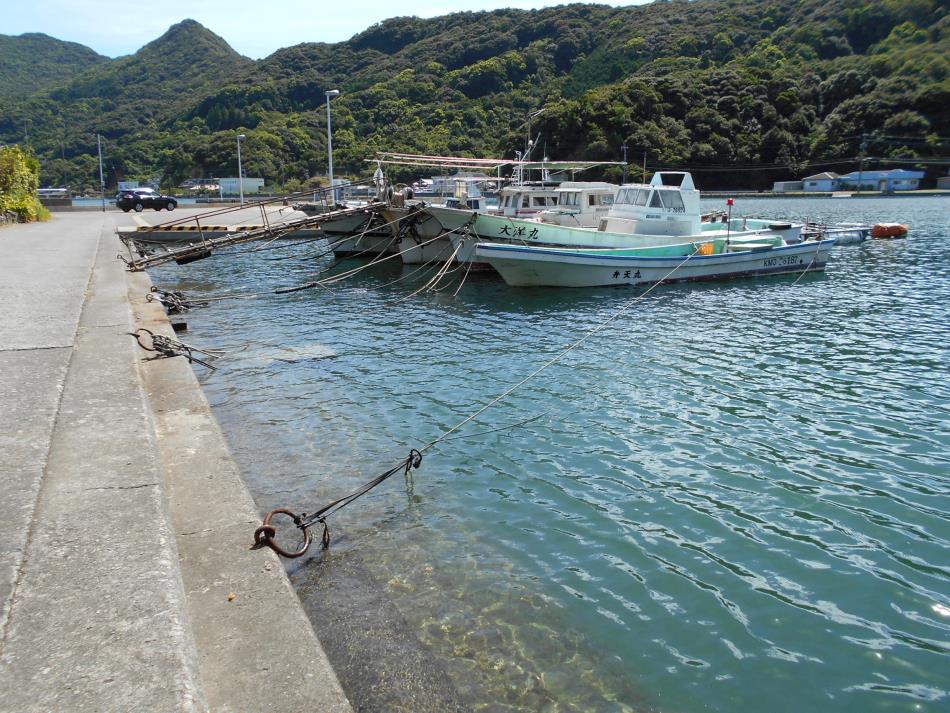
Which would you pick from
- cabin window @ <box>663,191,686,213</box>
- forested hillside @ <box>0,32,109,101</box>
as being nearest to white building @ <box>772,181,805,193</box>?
cabin window @ <box>663,191,686,213</box>

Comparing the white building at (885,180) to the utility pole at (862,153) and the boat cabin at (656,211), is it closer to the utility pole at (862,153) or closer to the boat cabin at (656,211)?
the utility pole at (862,153)

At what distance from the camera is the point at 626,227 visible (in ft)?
82.6

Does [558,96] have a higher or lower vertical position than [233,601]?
higher

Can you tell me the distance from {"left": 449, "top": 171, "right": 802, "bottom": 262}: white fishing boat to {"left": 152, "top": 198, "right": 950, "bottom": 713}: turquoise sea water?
7646 mm

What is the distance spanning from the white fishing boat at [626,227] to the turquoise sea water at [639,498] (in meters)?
7.65

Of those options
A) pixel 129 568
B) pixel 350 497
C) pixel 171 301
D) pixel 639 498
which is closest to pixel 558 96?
pixel 171 301

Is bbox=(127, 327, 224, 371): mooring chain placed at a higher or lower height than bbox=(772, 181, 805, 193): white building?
lower

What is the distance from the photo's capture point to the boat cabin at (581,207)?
90.3ft

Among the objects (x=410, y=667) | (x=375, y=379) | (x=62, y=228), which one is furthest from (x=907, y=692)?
(x=62, y=228)

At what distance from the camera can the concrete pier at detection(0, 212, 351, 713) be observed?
10.0 feet

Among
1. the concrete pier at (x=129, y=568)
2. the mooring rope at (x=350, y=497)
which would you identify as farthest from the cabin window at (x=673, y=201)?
the concrete pier at (x=129, y=568)

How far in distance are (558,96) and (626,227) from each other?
10374 cm

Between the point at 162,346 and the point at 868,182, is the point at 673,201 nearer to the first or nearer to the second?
the point at 162,346

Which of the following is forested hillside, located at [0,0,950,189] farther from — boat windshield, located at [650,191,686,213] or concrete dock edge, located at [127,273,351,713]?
concrete dock edge, located at [127,273,351,713]
